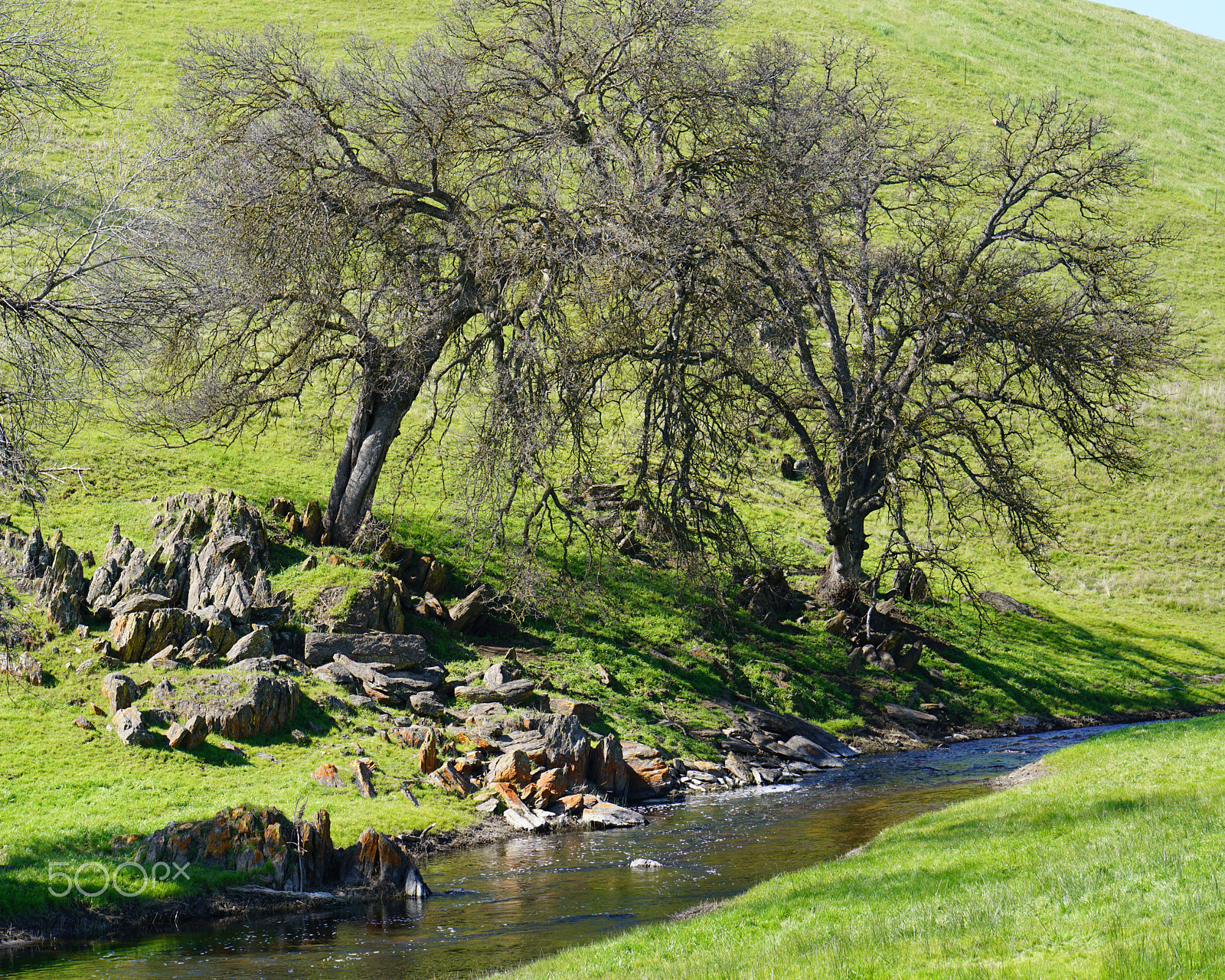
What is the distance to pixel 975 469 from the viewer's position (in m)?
42.5

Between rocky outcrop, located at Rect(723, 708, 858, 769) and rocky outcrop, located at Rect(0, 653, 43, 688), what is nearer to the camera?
rocky outcrop, located at Rect(0, 653, 43, 688)

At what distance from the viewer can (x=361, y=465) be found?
2320cm

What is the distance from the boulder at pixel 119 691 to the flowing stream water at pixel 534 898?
582 cm

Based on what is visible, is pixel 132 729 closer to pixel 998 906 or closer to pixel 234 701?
pixel 234 701

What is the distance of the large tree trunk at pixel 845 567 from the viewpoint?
91.0 feet

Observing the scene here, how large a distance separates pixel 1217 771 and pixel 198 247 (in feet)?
→ 55.0

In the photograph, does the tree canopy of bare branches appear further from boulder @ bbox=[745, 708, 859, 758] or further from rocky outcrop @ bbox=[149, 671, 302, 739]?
rocky outcrop @ bbox=[149, 671, 302, 739]

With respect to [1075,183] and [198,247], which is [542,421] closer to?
[198,247]

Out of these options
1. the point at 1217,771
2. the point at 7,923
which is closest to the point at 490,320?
the point at 7,923

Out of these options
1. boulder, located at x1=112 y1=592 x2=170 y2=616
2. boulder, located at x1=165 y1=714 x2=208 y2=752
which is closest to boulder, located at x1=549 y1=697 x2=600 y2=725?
boulder, located at x1=165 y1=714 x2=208 y2=752

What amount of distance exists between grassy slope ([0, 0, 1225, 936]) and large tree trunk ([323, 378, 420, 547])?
1.45m

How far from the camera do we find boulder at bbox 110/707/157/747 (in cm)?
1538

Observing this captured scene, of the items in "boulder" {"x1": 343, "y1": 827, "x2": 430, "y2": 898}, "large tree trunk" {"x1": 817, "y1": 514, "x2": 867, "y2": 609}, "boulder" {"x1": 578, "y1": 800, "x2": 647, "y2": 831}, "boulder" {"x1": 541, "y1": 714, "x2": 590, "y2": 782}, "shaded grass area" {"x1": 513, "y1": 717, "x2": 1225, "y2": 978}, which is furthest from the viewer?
"large tree trunk" {"x1": 817, "y1": 514, "x2": 867, "y2": 609}
